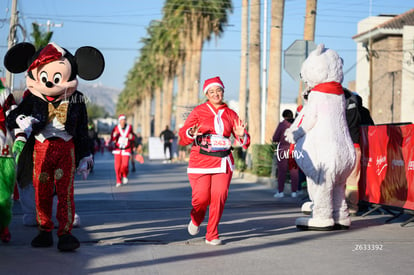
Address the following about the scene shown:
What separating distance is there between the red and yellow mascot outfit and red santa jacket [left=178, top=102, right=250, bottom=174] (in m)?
1.16

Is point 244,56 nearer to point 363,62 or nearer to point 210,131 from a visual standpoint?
point 363,62

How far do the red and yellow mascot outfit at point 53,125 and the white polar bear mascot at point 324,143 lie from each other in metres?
2.78

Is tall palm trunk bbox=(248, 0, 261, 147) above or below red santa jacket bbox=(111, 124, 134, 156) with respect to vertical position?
above

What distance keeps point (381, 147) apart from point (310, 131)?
203 centimetres

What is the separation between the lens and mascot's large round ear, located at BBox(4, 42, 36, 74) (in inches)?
314

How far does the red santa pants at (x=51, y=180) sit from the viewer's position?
295 inches

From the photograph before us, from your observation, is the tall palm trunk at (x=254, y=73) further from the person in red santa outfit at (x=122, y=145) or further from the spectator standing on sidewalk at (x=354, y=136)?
the spectator standing on sidewalk at (x=354, y=136)

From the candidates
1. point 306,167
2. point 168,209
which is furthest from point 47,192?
point 168,209

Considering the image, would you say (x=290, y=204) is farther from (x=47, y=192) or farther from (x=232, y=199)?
(x=47, y=192)

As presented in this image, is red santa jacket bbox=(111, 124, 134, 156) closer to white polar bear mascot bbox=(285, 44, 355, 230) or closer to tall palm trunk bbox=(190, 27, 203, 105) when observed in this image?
white polar bear mascot bbox=(285, 44, 355, 230)

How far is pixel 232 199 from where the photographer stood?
14805mm

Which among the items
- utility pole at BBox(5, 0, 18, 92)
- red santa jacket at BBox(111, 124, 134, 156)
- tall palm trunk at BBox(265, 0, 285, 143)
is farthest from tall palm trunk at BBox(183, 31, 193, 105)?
red santa jacket at BBox(111, 124, 134, 156)

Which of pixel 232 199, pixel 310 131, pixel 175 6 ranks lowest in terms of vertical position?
pixel 232 199

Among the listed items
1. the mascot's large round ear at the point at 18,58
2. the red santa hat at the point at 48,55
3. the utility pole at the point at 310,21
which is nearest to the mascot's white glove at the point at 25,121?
the red santa hat at the point at 48,55
